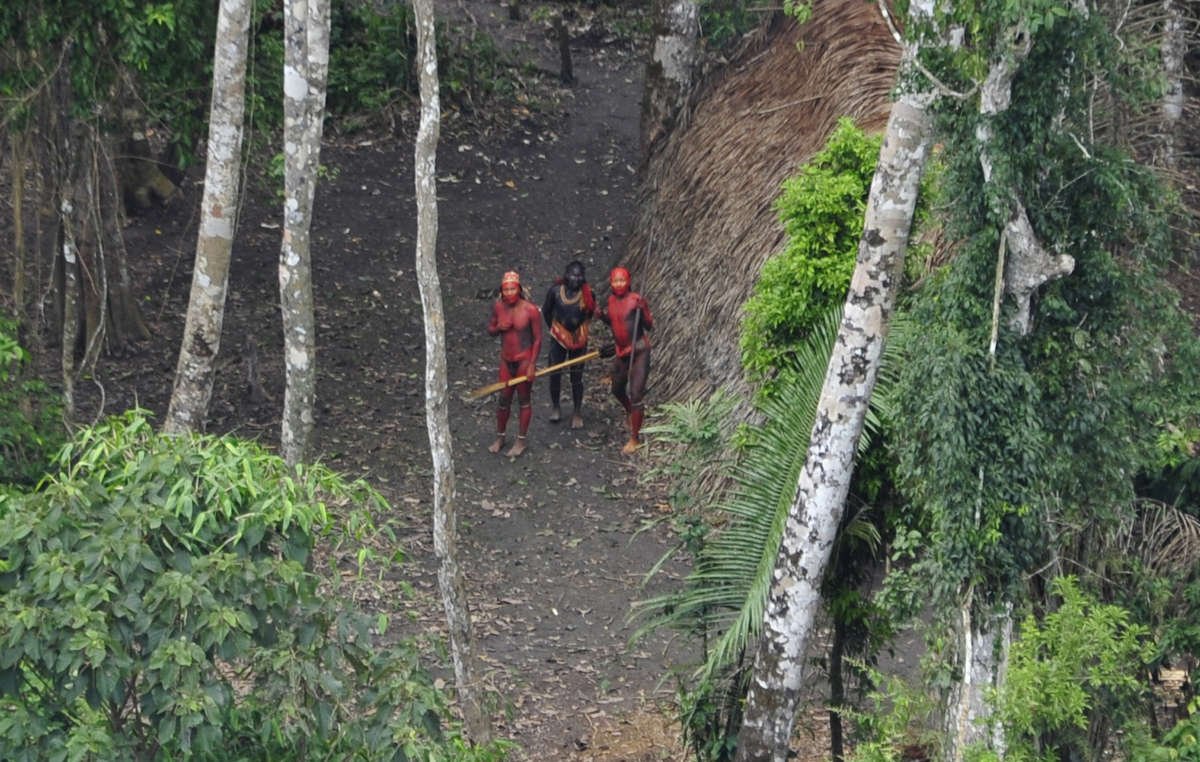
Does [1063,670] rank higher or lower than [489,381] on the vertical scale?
lower

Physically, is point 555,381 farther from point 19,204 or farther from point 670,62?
point 19,204

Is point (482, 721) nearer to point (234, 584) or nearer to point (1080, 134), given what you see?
point (234, 584)

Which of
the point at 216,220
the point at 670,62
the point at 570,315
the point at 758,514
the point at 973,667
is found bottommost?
the point at 973,667

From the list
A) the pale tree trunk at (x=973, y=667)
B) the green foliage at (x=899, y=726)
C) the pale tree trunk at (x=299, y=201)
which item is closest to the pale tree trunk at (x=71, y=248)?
the pale tree trunk at (x=299, y=201)

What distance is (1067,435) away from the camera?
7012 millimetres

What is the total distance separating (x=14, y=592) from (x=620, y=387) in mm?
8114

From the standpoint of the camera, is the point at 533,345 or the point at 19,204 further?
the point at 533,345

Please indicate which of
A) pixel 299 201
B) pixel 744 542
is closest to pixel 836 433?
pixel 744 542

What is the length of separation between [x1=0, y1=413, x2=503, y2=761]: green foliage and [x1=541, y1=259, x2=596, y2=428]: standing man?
703 cm

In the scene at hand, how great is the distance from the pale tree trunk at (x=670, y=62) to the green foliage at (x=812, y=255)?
23.1ft

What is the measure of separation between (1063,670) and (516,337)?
22.9ft

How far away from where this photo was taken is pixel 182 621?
5.64 meters

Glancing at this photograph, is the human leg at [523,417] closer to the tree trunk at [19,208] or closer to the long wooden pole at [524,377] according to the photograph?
the long wooden pole at [524,377]

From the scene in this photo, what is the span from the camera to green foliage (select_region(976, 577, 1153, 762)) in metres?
6.46
